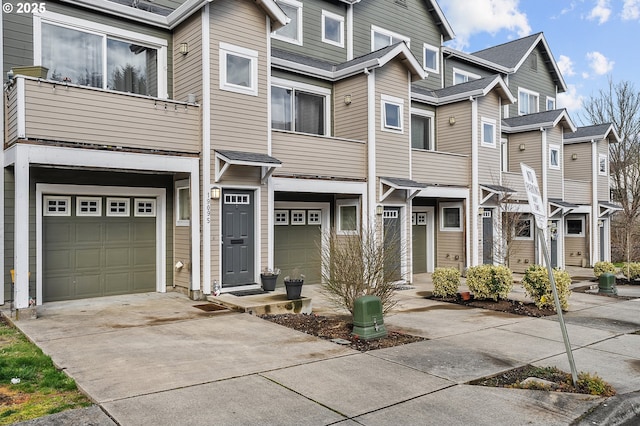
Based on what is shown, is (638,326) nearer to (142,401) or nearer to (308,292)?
(308,292)

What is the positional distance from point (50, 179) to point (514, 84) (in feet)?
63.4

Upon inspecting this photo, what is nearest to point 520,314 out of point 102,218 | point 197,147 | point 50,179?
point 197,147

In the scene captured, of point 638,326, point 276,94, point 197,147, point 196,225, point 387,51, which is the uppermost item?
point 387,51

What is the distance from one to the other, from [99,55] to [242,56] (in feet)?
10.0

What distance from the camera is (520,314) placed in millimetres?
10328

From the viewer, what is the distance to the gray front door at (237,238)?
11.1 metres

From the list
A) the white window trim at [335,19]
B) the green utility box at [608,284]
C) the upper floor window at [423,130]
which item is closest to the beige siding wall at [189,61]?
the white window trim at [335,19]

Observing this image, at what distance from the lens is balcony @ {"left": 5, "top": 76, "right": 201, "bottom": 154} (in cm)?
877

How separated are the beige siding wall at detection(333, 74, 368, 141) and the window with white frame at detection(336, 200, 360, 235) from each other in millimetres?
1895

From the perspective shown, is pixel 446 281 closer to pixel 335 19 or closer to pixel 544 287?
pixel 544 287

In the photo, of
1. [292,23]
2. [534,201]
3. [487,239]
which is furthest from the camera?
[487,239]

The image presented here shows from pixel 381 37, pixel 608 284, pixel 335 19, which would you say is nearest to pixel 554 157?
pixel 608 284

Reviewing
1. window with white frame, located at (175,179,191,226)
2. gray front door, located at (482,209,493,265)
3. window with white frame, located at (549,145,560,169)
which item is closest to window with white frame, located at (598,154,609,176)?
window with white frame, located at (549,145,560,169)

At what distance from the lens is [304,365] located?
20.6 feet
